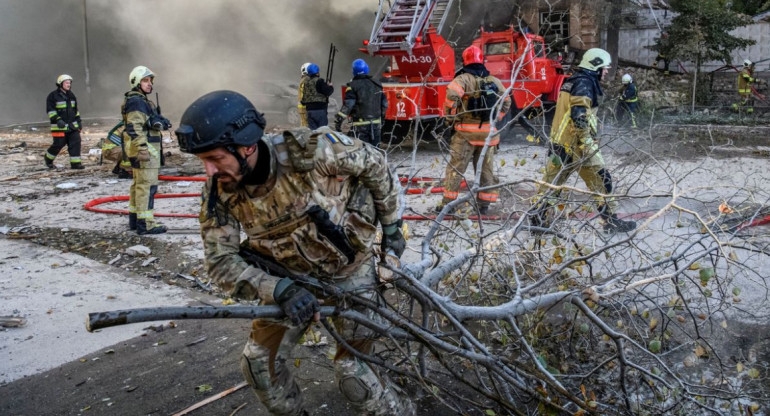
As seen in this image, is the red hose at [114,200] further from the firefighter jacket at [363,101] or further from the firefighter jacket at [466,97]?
the firefighter jacket at [466,97]

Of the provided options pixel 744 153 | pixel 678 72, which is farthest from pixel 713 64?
pixel 744 153

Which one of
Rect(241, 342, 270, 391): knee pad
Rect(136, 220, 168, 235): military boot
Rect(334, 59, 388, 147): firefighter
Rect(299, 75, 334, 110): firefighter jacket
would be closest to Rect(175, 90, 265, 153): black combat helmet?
Rect(241, 342, 270, 391): knee pad

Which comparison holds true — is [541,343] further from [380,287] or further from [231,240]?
[231,240]

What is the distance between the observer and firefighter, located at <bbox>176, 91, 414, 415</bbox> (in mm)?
2342

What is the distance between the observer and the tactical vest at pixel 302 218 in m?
2.53

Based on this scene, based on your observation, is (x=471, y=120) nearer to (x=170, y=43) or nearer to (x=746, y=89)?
(x=746, y=89)

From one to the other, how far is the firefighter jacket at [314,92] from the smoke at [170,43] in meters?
13.2

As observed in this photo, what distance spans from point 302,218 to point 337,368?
2.28ft

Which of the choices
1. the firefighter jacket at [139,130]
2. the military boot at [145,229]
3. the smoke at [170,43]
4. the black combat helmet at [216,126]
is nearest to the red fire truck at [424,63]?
the firefighter jacket at [139,130]

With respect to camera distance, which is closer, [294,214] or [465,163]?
[294,214]

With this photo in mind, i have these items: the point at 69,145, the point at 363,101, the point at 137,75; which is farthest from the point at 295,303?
the point at 69,145

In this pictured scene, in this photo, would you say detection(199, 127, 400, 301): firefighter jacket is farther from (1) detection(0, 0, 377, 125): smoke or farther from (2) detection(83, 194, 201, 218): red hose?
(1) detection(0, 0, 377, 125): smoke

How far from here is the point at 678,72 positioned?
722 inches

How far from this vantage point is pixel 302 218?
2.55 meters
